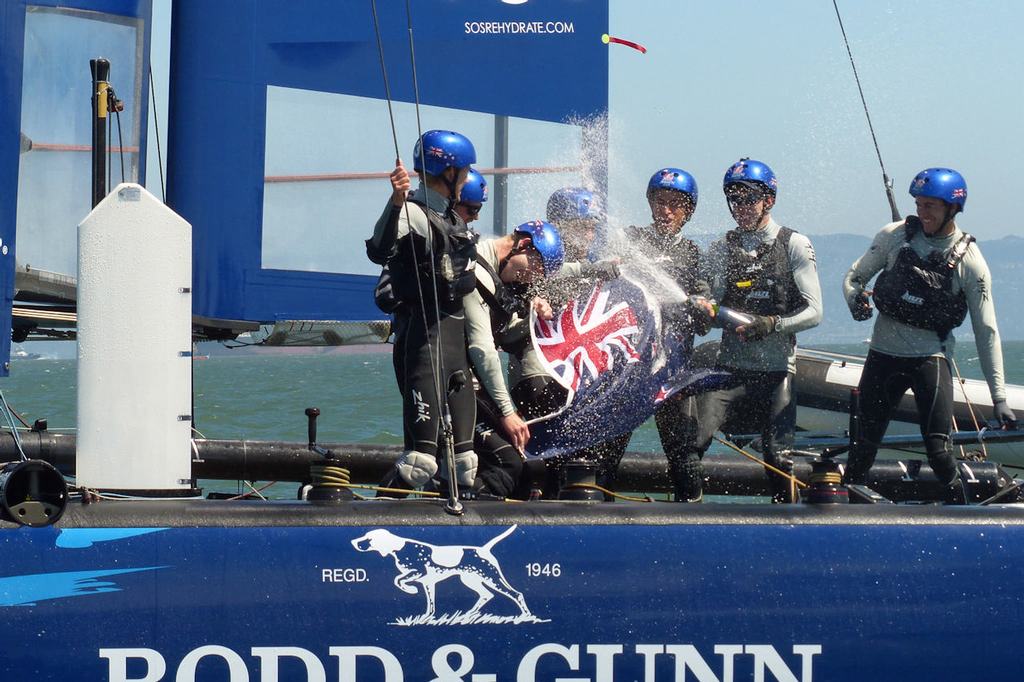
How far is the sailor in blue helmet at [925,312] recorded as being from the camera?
4.76 m

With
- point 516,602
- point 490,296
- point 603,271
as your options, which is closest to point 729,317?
point 603,271

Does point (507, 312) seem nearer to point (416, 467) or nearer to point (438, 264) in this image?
point (438, 264)

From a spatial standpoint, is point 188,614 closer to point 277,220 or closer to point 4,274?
point 4,274

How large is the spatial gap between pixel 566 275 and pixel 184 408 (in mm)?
1671

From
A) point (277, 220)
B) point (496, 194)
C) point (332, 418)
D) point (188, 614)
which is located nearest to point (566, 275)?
point (496, 194)

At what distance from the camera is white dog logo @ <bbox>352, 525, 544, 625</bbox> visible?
3.41 m

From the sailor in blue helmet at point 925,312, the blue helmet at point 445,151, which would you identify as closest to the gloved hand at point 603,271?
the blue helmet at point 445,151

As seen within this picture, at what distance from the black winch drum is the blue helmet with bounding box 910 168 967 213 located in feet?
9.94

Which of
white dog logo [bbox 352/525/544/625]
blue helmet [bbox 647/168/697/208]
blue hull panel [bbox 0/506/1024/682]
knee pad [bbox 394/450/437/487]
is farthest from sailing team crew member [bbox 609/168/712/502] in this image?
white dog logo [bbox 352/525/544/625]

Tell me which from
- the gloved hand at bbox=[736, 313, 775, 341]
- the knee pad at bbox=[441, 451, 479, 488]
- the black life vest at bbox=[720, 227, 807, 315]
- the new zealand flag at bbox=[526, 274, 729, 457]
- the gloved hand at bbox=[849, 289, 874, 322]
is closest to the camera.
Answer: the knee pad at bbox=[441, 451, 479, 488]

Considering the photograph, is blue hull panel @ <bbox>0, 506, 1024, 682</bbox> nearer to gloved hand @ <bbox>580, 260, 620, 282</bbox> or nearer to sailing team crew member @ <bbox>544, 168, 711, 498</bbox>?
sailing team crew member @ <bbox>544, 168, 711, 498</bbox>

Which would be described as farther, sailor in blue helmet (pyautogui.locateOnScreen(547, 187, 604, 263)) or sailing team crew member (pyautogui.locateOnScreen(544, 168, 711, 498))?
sailor in blue helmet (pyautogui.locateOnScreen(547, 187, 604, 263))

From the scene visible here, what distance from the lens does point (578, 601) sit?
11.3ft

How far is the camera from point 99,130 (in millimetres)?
4414
